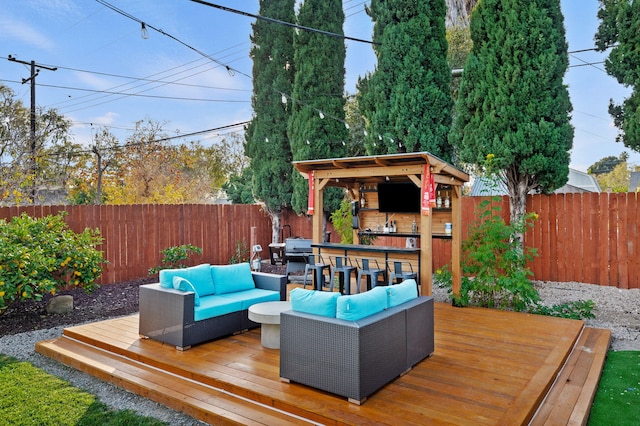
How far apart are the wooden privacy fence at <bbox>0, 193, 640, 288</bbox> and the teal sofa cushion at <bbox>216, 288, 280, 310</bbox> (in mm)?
4407

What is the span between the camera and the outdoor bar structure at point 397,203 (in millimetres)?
6055

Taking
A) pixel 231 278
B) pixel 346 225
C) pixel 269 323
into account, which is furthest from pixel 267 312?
→ pixel 346 225

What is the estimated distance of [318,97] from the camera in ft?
38.3

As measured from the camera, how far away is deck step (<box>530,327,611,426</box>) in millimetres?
2953

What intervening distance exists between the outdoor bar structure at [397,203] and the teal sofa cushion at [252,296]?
2073 mm

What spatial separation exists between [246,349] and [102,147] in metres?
15.2

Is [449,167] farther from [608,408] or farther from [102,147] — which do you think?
[102,147]

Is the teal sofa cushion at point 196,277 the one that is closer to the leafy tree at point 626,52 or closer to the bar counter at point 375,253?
the bar counter at point 375,253

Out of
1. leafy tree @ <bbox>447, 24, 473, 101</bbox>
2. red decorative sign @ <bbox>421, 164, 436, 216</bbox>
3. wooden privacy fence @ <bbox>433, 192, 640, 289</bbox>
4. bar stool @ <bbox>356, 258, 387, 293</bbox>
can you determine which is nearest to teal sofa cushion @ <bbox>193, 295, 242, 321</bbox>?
bar stool @ <bbox>356, 258, 387, 293</bbox>

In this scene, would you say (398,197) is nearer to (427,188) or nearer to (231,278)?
(427,188)

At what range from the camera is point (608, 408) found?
3.25 meters

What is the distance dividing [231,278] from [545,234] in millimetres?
6441

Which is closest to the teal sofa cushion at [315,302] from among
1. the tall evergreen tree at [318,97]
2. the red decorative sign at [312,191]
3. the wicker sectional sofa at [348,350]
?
the wicker sectional sofa at [348,350]

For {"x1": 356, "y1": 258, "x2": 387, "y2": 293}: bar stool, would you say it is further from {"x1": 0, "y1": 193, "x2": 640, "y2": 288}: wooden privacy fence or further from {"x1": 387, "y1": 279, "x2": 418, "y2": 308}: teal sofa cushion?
{"x1": 0, "y1": 193, "x2": 640, "y2": 288}: wooden privacy fence
